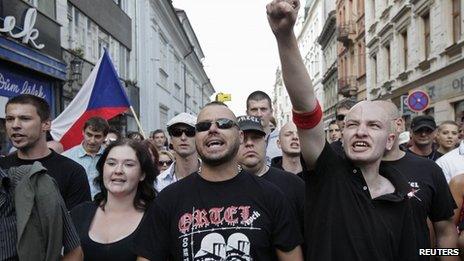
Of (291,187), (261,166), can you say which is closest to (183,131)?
(261,166)

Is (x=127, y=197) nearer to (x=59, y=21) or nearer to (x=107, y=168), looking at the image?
(x=107, y=168)

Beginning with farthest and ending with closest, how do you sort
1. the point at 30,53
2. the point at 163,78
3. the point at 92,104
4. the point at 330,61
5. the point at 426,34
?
the point at 330,61
the point at 163,78
the point at 426,34
the point at 30,53
the point at 92,104

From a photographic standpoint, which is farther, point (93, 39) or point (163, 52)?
point (163, 52)

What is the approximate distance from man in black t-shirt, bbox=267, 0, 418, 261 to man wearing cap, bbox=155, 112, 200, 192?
84.6 inches

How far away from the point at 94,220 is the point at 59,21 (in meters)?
11.0

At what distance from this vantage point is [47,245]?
262 cm

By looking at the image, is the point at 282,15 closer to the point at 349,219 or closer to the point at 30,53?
the point at 349,219

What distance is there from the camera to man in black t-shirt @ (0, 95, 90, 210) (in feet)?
12.6

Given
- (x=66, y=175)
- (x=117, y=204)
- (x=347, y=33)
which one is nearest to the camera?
(x=117, y=204)

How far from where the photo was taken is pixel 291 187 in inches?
136

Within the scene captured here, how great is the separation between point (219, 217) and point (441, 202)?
1.73m

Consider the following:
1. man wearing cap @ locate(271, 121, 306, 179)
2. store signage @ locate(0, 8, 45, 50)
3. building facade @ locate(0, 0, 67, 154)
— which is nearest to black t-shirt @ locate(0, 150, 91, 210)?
man wearing cap @ locate(271, 121, 306, 179)

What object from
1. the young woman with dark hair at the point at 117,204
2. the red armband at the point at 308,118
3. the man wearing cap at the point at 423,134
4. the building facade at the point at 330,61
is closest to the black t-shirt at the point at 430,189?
the red armband at the point at 308,118

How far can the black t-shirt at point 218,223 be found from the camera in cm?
271
